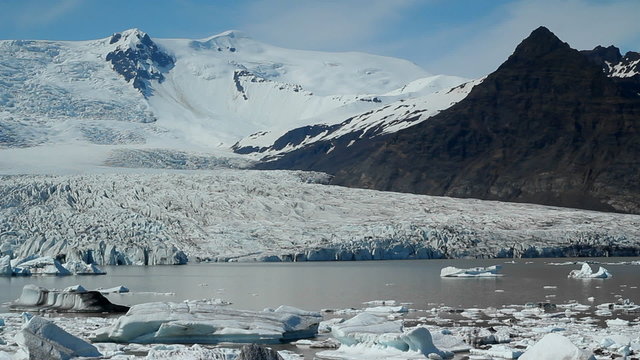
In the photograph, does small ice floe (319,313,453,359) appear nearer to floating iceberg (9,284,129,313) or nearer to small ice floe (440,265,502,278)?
floating iceberg (9,284,129,313)

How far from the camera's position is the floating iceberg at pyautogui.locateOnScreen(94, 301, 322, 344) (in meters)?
17.0

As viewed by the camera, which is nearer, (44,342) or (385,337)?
(44,342)

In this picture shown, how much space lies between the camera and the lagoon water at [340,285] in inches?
1042

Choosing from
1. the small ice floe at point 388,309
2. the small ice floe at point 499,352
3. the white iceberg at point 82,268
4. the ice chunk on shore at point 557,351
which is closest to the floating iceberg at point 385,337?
the small ice floe at point 499,352

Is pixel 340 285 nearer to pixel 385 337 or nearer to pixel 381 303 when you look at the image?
pixel 381 303

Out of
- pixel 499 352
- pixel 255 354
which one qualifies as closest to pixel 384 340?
pixel 499 352

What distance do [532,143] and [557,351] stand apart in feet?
363

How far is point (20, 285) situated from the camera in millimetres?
33781

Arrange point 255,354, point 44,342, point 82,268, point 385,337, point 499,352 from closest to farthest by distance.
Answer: point 255,354 → point 44,342 → point 499,352 → point 385,337 → point 82,268

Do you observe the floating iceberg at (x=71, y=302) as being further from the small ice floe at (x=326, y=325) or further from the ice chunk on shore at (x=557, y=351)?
the ice chunk on shore at (x=557, y=351)

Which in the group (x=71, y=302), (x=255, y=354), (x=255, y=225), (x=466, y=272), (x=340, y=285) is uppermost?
(x=255, y=225)

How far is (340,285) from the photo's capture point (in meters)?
33.6

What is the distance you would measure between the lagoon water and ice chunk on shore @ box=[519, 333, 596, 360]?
11.9 meters

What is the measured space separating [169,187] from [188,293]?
3142cm
